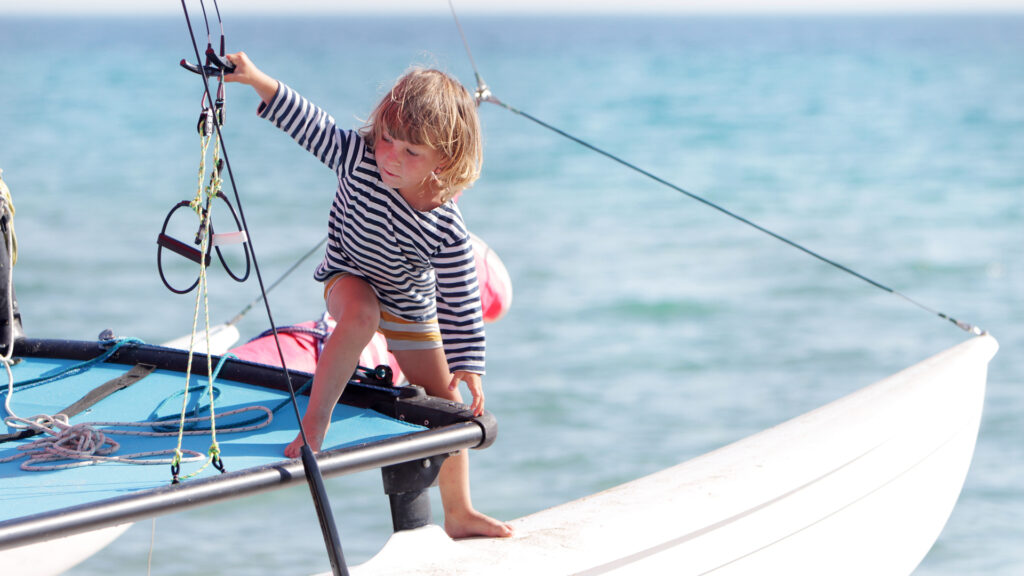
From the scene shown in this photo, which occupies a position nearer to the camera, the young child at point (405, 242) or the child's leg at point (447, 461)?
the young child at point (405, 242)

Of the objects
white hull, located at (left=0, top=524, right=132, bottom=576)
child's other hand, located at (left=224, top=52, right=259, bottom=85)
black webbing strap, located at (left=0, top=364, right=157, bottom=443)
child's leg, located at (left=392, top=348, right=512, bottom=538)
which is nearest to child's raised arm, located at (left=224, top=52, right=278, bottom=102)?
child's other hand, located at (left=224, top=52, right=259, bottom=85)

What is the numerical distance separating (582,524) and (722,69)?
25.6 m

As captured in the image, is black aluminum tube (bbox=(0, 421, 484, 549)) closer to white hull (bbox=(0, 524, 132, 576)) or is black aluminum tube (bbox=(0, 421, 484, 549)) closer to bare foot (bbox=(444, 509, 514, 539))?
bare foot (bbox=(444, 509, 514, 539))

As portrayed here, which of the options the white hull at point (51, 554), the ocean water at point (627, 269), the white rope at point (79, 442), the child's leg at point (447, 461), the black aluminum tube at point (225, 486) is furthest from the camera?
the ocean water at point (627, 269)

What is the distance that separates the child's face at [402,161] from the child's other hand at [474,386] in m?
0.33

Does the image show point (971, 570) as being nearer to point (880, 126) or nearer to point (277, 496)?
point (277, 496)

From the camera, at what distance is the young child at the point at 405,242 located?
1.73m

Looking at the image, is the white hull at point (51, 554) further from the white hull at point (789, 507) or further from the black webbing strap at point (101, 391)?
the white hull at point (789, 507)

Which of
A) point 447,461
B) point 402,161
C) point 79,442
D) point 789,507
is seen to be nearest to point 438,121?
point 402,161

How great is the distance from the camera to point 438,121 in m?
1.72

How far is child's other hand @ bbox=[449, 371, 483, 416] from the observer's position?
1762 millimetres

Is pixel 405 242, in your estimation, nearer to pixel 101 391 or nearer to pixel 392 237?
pixel 392 237

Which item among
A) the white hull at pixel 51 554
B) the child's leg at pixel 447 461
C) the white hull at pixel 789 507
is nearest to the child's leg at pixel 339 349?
the child's leg at pixel 447 461

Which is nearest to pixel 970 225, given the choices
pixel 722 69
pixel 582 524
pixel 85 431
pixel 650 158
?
pixel 650 158
